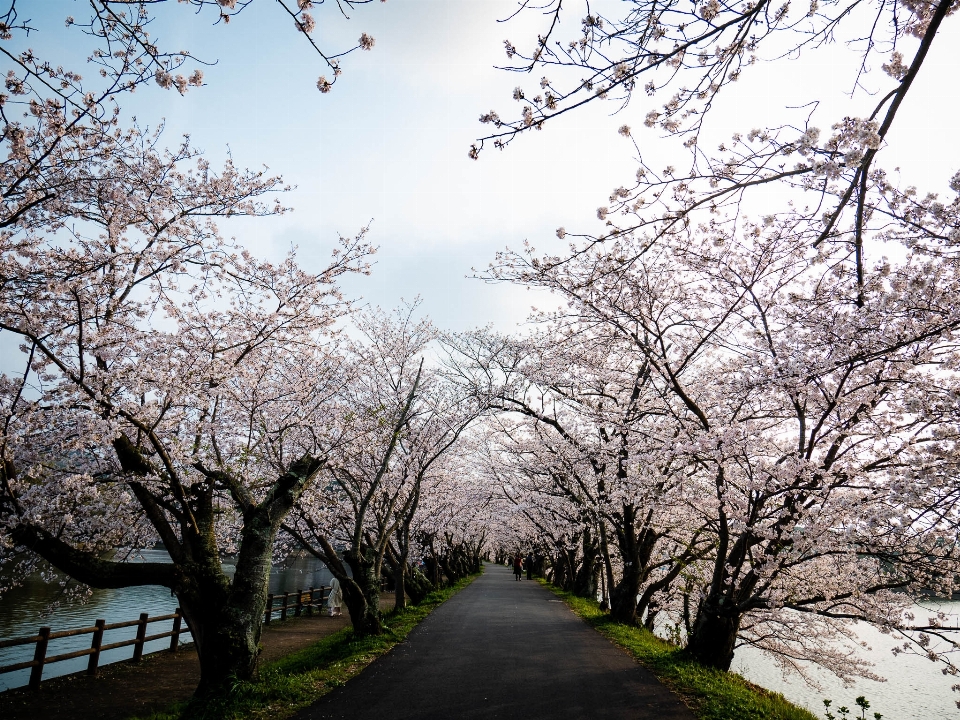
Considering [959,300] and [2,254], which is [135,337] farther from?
[959,300]

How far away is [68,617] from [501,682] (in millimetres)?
20383

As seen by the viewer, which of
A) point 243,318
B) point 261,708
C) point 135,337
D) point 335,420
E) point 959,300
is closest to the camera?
point 959,300

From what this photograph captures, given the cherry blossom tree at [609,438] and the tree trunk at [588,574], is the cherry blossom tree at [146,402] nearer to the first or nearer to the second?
the cherry blossom tree at [609,438]

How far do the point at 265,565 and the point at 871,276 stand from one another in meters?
7.86

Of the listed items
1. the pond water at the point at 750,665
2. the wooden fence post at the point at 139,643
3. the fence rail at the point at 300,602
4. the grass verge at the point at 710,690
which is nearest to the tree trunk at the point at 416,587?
the fence rail at the point at 300,602

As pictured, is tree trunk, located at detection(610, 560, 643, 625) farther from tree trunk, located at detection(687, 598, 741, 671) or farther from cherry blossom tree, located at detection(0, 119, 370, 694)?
cherry blossom tree, located at detection(0, 119, 370, 694)

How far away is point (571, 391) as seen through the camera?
15.1m

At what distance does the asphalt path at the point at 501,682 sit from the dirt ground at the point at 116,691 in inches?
137

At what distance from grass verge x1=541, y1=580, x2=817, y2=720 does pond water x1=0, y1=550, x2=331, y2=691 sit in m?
9.98

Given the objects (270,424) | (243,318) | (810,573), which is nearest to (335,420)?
(270,424)

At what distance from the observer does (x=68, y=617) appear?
66.6 ft

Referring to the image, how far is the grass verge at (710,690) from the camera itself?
6.81m

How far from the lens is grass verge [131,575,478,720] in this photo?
20.8ft

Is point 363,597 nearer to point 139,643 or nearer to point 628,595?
point 139,643
